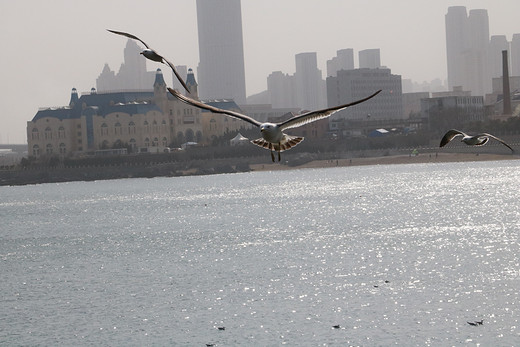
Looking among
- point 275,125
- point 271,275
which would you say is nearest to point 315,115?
point 275,125

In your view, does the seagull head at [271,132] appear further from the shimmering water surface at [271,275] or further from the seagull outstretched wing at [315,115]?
the shimmering water surface at [271,275]

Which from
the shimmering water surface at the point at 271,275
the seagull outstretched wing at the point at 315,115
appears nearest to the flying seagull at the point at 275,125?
the seagull outstretched wing at the point at 315,115

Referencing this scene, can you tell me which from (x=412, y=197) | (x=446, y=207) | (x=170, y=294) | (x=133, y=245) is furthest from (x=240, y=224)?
(x=170, y=294)

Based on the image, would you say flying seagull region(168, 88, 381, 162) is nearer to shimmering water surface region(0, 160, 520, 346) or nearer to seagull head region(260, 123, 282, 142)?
seagull head region(260, 123, 282, 142)

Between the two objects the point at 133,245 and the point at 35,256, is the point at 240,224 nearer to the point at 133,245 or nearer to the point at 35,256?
the point at 133,245

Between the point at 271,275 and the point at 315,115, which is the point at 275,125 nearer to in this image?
the point at 315,115

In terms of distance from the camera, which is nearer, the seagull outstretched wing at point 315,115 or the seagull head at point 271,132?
the seagull outstretched wing at point 315,115

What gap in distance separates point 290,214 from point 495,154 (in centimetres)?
8946

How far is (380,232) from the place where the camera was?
89688 mm

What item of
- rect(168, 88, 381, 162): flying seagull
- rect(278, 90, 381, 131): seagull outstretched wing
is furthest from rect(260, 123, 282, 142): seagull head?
rect(278, 90, 381, 131): seagull outstretched wing

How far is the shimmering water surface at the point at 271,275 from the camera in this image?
48688 mm

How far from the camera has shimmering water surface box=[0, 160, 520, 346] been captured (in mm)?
48688

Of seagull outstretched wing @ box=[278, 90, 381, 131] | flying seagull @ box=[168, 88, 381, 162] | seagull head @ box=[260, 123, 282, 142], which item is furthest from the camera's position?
seagull head @ box=[260, 123, 282, 142]

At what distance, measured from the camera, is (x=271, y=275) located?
6494 cm
